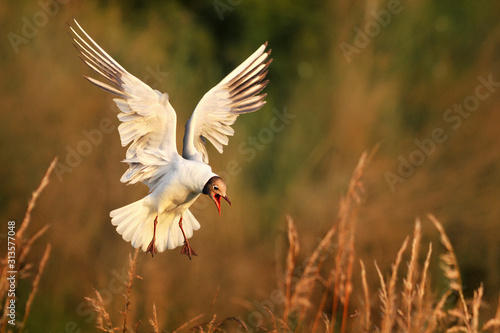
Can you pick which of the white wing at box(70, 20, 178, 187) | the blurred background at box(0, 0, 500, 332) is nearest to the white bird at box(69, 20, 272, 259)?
the white wing at box(70, 20, 178, 187)

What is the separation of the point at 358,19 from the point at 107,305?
3.23m

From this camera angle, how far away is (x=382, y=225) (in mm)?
4109

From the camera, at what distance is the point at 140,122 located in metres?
2.06

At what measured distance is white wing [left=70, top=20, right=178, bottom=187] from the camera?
1962 millimetres

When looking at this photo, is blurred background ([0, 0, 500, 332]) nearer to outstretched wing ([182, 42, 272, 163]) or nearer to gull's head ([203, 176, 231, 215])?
outstretched wing ([182, 42, 272, 163])

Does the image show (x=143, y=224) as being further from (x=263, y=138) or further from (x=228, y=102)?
(x=263, y=138)

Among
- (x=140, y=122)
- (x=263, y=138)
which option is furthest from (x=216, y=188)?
(x=263, y=138)

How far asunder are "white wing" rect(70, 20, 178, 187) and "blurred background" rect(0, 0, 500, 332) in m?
1.54

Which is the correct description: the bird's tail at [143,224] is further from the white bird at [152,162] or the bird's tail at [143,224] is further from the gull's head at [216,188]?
the gull's head at [216,188]

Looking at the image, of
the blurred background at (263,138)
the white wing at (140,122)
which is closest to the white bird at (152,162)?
the white wing at (140,122)

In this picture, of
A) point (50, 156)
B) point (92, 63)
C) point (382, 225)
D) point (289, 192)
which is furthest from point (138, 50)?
point (92, 63)

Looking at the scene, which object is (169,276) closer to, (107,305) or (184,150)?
(107,305)

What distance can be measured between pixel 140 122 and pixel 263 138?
8.80 feet

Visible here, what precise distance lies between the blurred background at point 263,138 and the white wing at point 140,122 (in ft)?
5.04
